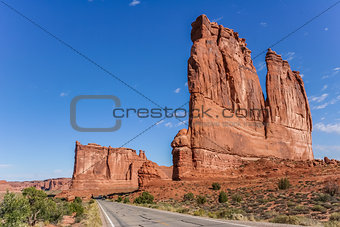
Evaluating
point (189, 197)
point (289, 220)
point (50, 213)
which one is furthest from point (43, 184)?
point (289, 220)

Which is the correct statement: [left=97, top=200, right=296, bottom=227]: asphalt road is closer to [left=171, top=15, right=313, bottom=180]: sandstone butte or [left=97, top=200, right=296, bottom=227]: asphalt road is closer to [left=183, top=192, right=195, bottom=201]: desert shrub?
[left=183, top=192, right=195, bottom=201]: desert shrub

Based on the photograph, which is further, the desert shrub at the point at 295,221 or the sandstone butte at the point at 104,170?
the sandstone butte at the point at 104,170

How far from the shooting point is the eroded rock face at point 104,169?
105238mm

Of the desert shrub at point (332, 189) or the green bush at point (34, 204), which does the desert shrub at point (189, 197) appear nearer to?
the desert shrub at point (332, 189)

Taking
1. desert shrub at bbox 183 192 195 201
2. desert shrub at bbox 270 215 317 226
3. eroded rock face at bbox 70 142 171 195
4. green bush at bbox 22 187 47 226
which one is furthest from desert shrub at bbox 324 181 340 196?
eroded rock face at bbox 70 142 171 195

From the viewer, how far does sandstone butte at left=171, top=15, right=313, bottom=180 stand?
45.8m

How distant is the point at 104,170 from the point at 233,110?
3260 inches

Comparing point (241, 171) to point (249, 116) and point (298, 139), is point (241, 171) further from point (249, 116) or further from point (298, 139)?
point (298, 139)

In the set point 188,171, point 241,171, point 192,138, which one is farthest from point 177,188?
point 241,171

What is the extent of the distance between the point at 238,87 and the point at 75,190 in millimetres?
78962

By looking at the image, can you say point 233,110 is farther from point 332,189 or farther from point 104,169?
point 104,169

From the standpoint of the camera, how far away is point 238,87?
62688mm

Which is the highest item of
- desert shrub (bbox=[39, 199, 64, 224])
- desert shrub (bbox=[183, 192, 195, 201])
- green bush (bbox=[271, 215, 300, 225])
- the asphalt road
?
green bush (bbox=[271, 215, 300, 225])

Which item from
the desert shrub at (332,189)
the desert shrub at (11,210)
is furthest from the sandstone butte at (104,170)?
the desert shrub at (11,210)
